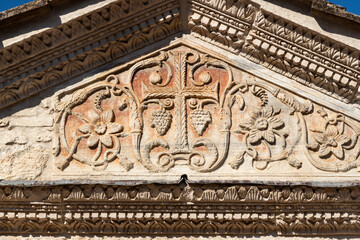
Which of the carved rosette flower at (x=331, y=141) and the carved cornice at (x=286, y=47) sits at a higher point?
the carved cornice at (x=286, y=47)

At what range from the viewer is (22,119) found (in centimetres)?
877

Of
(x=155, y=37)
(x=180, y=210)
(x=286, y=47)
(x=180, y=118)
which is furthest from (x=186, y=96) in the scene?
(x=180, y=210)

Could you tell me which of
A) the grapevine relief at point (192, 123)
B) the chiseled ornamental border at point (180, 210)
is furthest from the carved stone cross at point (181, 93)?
the chiseled ornamental border at point (180, 210)

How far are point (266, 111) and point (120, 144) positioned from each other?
139 centimetres

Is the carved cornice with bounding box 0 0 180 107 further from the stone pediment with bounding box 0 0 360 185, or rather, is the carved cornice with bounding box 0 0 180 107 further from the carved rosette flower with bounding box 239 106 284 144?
the carved rosette flower with bounding box 239 106 284 144

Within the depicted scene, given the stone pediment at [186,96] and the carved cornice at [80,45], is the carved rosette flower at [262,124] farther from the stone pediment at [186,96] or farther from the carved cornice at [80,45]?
the carved cornice at [80,45]

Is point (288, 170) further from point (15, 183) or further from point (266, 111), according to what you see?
point (15, 183)

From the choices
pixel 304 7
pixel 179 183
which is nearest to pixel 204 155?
pixel 179 183

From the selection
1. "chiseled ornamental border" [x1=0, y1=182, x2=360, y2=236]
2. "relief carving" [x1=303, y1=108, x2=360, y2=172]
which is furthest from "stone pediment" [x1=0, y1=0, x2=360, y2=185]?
"chiseled ornamental border" [x1=0, y1=182, x2=360, y2=236]

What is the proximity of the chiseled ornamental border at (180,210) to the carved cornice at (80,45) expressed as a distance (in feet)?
3.58

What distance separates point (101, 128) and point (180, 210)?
1099mm

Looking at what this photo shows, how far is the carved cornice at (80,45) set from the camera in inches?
346

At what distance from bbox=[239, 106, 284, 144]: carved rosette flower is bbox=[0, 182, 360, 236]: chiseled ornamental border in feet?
1.93

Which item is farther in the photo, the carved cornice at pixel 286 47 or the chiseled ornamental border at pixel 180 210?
the carved cornice at pixel 286 47
